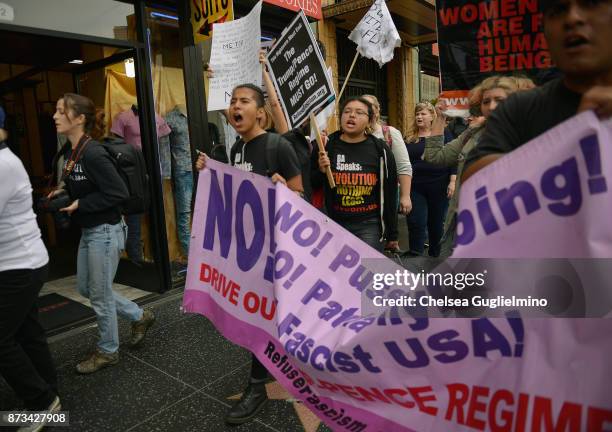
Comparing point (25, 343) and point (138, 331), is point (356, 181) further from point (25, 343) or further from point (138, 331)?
point (25, 343)

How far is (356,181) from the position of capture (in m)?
3.55

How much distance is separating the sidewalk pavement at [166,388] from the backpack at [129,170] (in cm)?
116

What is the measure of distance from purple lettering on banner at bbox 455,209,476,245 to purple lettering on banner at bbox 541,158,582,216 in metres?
0.20

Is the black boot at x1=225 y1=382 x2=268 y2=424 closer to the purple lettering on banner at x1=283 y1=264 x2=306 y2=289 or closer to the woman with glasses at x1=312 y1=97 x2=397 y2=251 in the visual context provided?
the purple lettering on banner at x1=283 y1=264 x2=306 y2=289

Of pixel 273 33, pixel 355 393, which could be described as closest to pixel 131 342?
pixel 355 393

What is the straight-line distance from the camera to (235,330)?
7.84 ft

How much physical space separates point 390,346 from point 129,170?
2.62m

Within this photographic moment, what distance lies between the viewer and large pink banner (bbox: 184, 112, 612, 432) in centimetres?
121

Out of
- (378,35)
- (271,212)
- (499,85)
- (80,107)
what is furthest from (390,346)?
(378,35)

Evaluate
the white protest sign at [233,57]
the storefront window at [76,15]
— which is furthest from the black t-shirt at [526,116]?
the storefront window at [76,15]

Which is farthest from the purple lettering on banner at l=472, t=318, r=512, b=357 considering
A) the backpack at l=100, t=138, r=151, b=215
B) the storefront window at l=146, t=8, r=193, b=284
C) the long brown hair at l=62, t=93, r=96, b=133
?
the storefront window at l=146, t=8, r=193, b=284

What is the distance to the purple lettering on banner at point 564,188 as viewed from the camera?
120cm

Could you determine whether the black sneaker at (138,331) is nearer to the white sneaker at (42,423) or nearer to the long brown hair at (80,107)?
the white sneaker at (42,423)

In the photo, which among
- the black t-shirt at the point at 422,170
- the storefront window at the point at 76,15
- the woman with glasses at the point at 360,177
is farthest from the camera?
the black t-shirt at the point at 422,170
